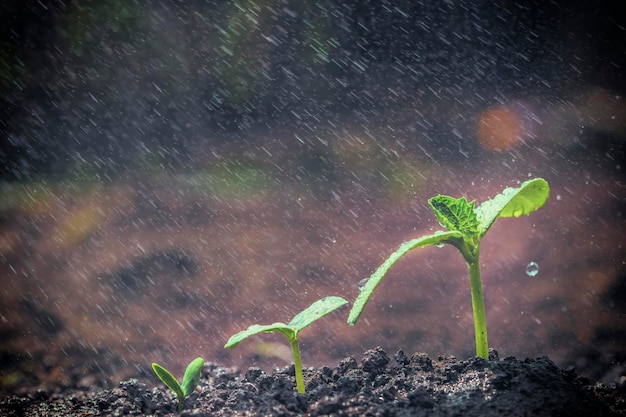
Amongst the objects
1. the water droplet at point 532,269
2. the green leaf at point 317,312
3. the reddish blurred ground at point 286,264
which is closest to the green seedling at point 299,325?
the green leaf at point 317,312

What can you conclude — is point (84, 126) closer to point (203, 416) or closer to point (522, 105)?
point (203, 416)

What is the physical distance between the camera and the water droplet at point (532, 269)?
42.7 inches

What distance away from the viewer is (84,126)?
1.33m

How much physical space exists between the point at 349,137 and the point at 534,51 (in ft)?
1.74

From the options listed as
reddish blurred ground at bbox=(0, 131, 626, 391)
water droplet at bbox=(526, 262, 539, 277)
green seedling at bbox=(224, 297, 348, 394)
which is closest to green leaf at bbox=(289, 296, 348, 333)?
green seedling at bbox=(224, 297, 348, 394)

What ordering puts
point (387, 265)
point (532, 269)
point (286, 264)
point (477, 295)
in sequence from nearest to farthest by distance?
1. point (387, 265)
2. point (477, 295)
3. point (532, 269)
4. point (286, 264)

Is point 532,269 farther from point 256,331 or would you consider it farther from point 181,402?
point 181,402

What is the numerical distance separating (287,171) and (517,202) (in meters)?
0.65

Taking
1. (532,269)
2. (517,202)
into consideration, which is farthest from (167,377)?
(532,269)

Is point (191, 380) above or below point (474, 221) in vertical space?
below

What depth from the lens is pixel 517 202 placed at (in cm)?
82

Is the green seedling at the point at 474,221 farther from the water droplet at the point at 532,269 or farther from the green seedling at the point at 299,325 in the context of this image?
the water droplet at the point at 532,269

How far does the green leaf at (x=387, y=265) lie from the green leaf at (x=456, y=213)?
22mm

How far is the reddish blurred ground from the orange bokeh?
0.04 metres
